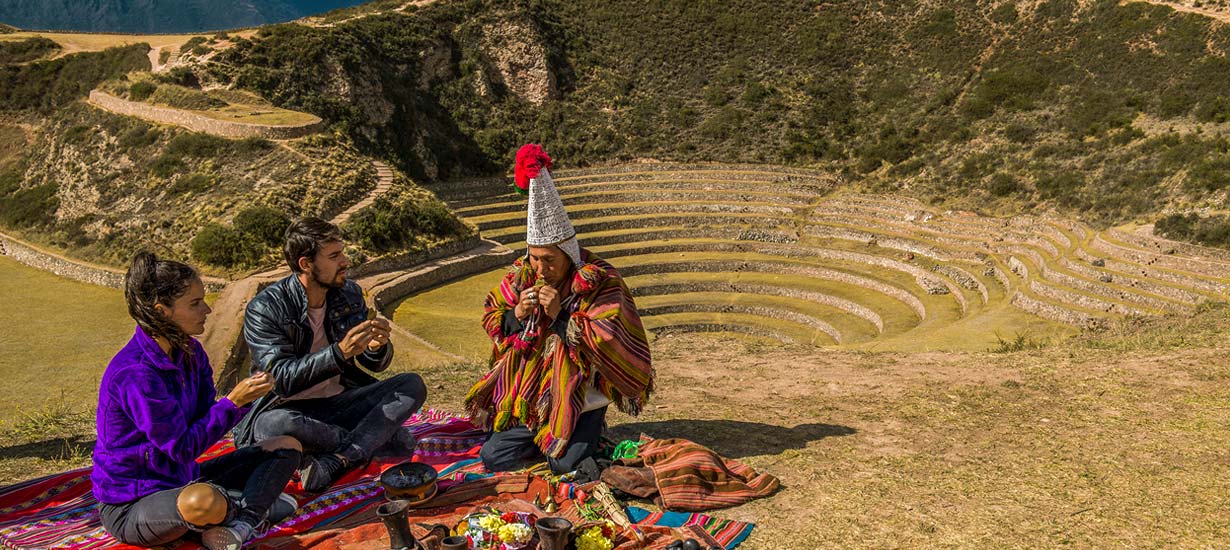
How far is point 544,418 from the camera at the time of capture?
6.64 m

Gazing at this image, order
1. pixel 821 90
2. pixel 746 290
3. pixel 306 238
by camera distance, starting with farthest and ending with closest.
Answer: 1. pixel 821 90
2. pixel 746 290
3. pixel 306 238

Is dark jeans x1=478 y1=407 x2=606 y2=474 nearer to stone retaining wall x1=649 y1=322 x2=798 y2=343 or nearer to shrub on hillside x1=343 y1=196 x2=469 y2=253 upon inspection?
stone retaining wall x1=649 y1=322 x2=798 y2=343

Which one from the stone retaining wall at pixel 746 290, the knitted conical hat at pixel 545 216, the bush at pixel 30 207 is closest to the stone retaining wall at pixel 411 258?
the stone retaining wall at pixel 746 290

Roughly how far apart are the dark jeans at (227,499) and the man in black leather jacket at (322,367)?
537mm

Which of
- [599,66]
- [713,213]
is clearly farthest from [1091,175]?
[599,66]

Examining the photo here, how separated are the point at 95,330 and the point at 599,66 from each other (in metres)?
34.6

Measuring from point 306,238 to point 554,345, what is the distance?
2.05 meters

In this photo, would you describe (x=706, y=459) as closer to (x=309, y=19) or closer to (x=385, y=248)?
(x=385, y=248)

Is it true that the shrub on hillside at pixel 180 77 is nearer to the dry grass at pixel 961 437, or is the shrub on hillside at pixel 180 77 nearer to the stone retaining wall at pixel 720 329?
the stone retaining wall at pixel 720 329

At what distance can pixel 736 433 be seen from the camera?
8133 millimetres

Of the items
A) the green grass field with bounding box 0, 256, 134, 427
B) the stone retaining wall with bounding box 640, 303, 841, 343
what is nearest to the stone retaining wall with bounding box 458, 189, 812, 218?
the stone retaining wall with bounding box 640, 303, 841, 343

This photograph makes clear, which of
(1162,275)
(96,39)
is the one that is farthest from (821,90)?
(96,39)

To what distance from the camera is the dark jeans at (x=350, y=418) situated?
6.15m

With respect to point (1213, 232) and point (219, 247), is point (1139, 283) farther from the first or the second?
point (219, 247)
